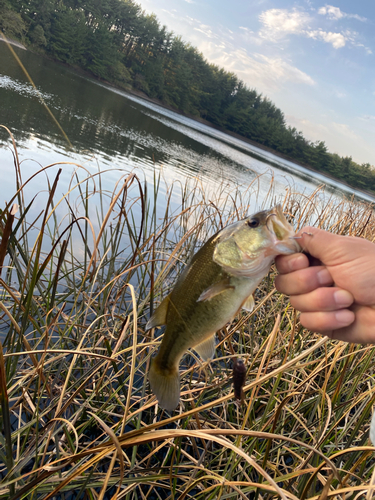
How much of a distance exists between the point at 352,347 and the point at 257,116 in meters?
108

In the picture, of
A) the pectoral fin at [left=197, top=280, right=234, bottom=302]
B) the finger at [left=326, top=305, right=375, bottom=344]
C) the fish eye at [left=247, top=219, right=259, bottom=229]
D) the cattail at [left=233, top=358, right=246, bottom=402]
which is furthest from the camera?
the finger at [left=326, top=305, right=375, bottom=344]

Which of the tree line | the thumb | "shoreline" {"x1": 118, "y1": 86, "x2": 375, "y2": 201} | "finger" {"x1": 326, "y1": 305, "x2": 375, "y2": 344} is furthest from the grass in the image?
"shoreline" {"x1": 118, "y1": 86, "x2": 375, "y2": 201}

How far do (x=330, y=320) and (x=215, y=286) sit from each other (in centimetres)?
72

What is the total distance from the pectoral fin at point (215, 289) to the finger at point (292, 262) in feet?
1.19

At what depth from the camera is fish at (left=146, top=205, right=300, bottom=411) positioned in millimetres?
1486

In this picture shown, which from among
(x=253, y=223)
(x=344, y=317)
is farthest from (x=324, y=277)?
(x=253, y=223)

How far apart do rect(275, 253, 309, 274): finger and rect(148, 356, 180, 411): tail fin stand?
0.78 m

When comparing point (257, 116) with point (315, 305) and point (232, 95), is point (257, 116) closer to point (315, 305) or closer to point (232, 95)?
point (232, 95)

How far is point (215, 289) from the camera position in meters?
1.47

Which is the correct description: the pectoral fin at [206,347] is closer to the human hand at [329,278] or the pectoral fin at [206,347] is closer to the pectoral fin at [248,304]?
the pectoral fin at [248,304]

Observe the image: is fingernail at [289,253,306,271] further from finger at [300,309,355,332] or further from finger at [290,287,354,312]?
finger at [300,309,355,332]

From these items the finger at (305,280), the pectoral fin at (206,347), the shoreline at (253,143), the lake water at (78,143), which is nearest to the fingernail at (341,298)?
the finger at (305,280)

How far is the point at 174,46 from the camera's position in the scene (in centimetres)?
9125

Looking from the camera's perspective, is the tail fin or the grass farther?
the grass
